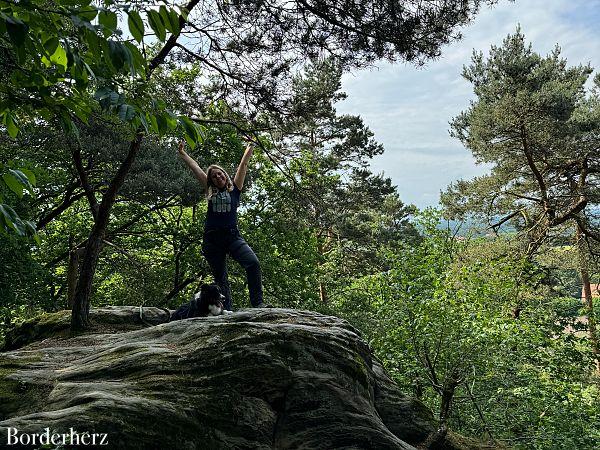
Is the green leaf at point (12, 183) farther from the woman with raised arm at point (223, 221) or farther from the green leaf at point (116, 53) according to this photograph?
the woman with raised arm at point (223, 221)

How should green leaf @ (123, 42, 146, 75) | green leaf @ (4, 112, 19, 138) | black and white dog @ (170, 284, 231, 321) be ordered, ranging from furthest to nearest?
black and white dog @ (170, 284, 231, 321) → green leaf @ (4, 112, 19, 138) → green leaf @ (123, 42, 146, 75)

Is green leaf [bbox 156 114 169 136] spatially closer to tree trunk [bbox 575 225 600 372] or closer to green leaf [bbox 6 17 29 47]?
green leaf [bbox 6 17 29 47]

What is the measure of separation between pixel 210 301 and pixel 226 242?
29.4 inches

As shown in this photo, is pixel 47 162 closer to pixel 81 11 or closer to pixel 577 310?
pixel 81 11

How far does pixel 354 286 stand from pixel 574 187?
8.35 meters

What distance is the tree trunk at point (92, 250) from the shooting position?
6918mm

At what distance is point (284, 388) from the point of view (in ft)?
14.5

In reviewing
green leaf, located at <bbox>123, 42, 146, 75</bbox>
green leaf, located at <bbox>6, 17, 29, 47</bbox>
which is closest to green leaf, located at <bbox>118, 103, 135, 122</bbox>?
green leaf, located at <bbox>123, 42, 146, 75</bbox>

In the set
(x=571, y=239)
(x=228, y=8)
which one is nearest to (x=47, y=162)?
(x=228, y=8)

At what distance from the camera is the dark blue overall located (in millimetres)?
5680

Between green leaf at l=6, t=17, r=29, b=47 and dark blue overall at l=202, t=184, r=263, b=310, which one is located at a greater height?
dark blue overall at l=202, t=184, r=263, b=310

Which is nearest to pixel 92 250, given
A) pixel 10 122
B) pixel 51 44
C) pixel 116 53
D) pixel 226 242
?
pixel 226 242

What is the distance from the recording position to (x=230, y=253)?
5938 millimetres

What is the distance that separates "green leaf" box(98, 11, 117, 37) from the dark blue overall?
155 inches
